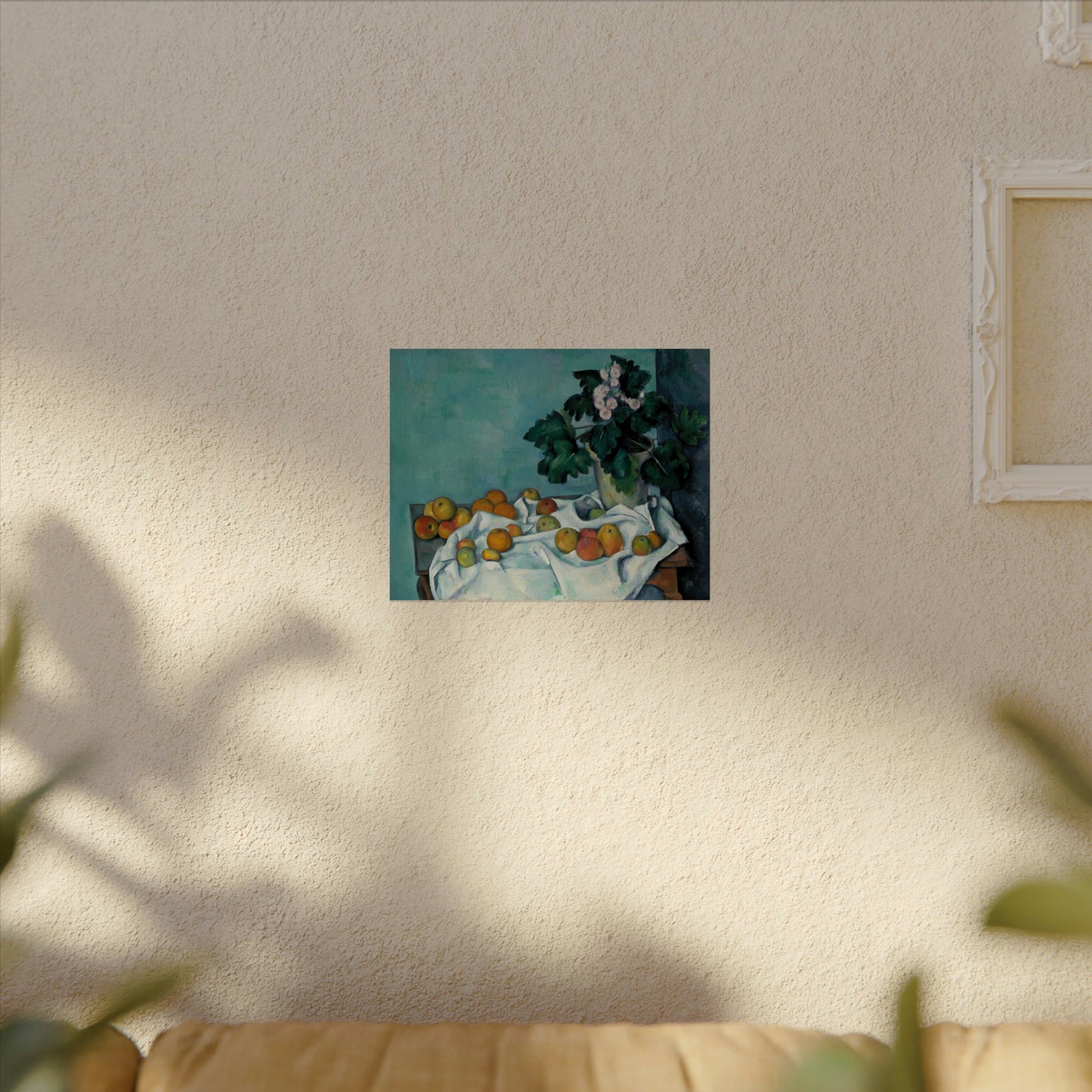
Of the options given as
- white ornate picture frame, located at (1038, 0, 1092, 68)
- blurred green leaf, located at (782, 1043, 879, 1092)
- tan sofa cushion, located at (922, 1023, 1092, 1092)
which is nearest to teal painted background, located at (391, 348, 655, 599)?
white ornate picture frame, located at (1038, 0, 1092, 68)

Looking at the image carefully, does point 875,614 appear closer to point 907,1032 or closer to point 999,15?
point 999,15

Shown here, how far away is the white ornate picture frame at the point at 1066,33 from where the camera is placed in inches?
59.8

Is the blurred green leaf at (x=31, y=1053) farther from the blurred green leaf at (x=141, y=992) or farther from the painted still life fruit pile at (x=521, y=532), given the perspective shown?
the painted still life fruit pile at (x=521, y=532)

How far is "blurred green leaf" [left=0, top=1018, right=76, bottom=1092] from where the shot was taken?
0.49m

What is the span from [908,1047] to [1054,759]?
0.54 ft

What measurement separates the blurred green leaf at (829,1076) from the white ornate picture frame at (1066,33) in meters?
1.78

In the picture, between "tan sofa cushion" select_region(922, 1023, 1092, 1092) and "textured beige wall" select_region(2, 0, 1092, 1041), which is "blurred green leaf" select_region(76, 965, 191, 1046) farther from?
"tan sofa cushion" select_region(922, 1023, 1092, 1092)

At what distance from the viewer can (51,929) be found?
1542mm

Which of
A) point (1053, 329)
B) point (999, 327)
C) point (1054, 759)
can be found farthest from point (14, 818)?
point (1053, 329)

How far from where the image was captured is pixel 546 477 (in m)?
1.55

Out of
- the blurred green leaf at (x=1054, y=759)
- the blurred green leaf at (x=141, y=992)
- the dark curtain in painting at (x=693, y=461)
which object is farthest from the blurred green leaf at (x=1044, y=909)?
the dark curtain in painting at (x=693, y=461)

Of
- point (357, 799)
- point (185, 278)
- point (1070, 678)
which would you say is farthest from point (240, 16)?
point (1070, 678)

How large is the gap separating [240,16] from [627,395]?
99cm

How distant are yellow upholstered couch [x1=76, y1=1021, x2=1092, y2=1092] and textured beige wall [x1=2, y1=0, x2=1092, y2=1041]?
0.17 meters
